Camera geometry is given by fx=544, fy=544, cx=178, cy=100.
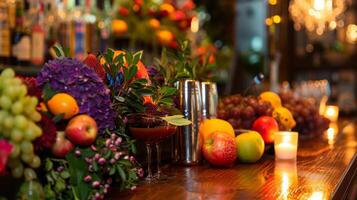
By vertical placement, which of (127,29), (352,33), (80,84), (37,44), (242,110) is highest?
(352,33)

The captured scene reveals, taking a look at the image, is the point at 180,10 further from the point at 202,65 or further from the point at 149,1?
the point at 202,65

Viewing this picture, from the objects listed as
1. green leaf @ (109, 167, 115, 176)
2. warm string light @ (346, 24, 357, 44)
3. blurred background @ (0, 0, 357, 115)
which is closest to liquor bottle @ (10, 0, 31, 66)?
blurred background @ (0, 0, 357, 115)

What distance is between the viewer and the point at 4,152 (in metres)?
0.72

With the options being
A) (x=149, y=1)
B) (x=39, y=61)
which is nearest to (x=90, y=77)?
(x=39, y=61)

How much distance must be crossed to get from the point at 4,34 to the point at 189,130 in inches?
61.9

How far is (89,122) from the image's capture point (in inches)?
35.1

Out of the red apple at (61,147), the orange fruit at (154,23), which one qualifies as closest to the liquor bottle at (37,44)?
the orange fruit at (154,23)

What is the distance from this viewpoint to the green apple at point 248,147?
1.40 m

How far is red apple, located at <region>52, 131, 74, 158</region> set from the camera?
2.85ft

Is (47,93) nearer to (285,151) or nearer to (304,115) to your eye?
(285,151)

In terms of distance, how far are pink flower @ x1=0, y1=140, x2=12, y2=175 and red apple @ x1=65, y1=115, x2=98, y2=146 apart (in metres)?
0.16

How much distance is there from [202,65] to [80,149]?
0.82 metres

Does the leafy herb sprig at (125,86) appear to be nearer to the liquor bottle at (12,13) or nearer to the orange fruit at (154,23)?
the liquor bottle at (12,13)

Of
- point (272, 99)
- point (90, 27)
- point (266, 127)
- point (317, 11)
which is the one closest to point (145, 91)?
point (266, 127)
